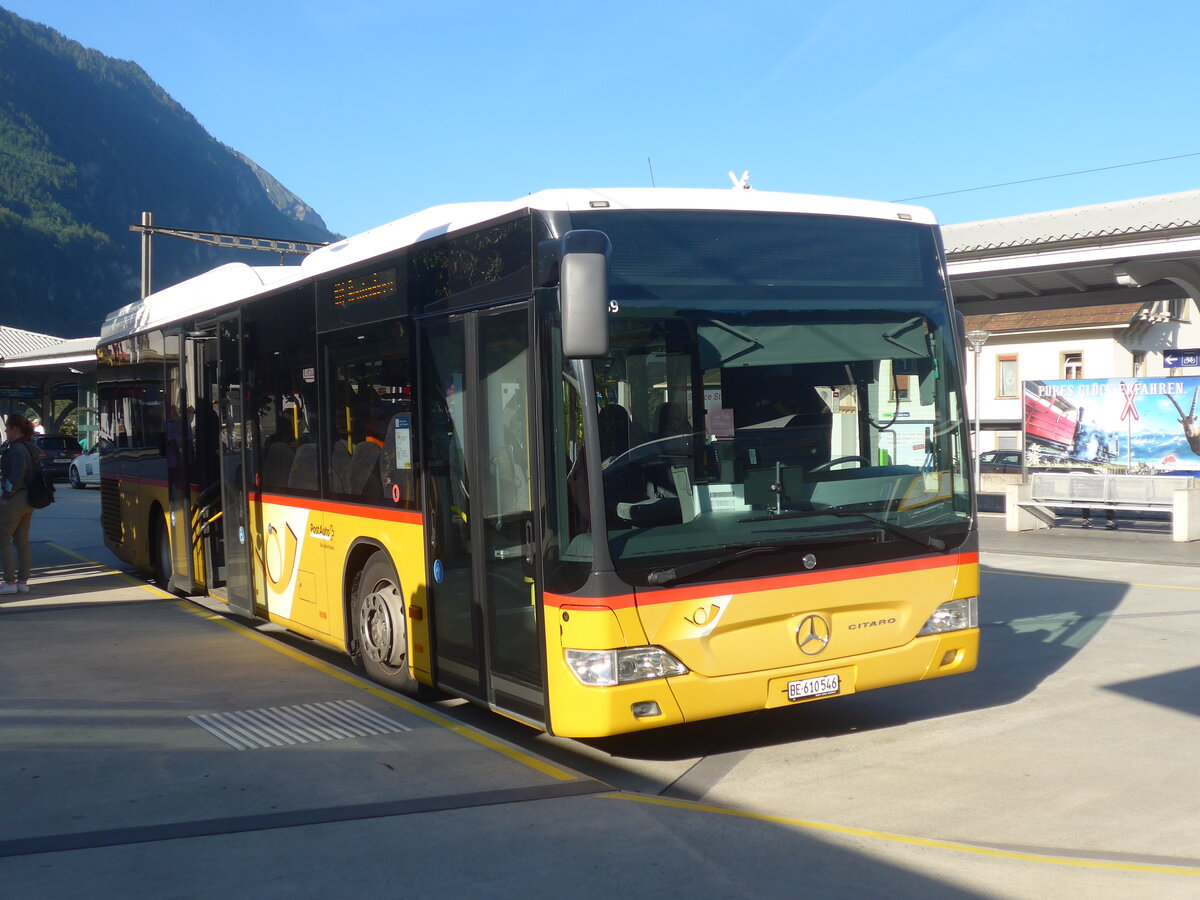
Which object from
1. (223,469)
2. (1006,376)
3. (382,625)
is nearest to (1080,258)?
(223,469)

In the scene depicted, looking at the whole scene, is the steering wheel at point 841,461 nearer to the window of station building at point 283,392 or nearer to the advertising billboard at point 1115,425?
the window of station building at point 283,392

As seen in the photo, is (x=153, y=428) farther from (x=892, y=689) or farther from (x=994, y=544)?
(x=994, y=544)

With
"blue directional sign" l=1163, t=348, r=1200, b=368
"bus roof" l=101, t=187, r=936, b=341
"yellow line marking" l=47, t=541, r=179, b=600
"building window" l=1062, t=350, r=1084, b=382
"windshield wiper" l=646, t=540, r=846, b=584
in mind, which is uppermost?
"building window" l=1062, t=350, r=1084, b=382

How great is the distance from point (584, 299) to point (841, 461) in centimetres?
180

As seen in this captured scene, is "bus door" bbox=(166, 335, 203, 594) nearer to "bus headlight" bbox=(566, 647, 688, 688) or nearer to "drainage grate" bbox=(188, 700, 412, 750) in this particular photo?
"drainage grate" bbox=(188, 700, 412, 750)

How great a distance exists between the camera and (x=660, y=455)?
5898 mm

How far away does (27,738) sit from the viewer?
688 centimetres

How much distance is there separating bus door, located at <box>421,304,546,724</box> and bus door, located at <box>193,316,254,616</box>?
3.71m

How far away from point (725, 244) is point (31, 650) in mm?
6831

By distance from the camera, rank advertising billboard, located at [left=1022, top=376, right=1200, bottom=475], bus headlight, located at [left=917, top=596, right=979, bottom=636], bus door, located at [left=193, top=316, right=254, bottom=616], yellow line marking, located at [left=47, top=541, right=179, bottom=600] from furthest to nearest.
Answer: advertising billboard, located at [left=1022, top=376, right=1200, bottom=475], yellow line marking, located at [left=47, top=541, right=179, bottom=600], bus door, located at [left=193, top=316, right=254, bottom=616], bus headlight, located at [left=917, top=596, right=979, bottom=636]

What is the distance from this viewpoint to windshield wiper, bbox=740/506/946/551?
619 cm

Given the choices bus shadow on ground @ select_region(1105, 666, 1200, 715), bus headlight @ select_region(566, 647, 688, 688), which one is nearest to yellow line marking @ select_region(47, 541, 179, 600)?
bus headlight @ select_region(566, 647, 688, 688)

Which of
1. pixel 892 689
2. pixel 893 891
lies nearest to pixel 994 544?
pixel 892 689

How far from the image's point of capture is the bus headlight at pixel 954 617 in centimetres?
665
